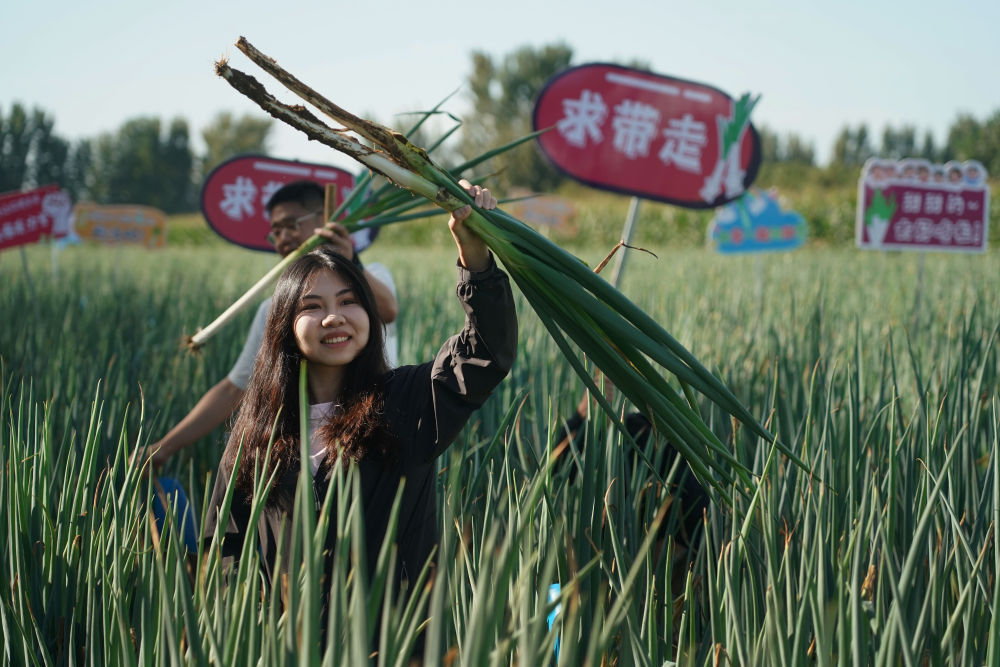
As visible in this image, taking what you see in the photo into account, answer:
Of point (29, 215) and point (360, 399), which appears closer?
point (360, 399)

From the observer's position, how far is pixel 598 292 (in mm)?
971

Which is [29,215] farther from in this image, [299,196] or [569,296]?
[569,296]

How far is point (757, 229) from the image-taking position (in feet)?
22.0

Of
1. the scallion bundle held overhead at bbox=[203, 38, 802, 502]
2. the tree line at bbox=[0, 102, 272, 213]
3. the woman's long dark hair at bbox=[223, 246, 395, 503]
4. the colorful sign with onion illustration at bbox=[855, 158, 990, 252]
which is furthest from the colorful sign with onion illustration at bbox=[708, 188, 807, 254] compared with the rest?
the tree line at bbox=[0, 102, 272, 213]

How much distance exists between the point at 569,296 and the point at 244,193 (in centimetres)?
265

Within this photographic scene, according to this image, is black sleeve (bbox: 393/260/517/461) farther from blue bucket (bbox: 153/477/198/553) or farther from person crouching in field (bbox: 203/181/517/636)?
blue bucket (bbox: 153/477/198/553)

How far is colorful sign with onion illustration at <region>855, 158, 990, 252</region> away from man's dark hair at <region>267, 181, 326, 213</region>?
338cm

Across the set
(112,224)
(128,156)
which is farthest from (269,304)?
(128,156)

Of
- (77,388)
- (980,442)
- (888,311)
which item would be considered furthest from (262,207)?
(888,311)

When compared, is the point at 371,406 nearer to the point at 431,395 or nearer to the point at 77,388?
the point at 431,395

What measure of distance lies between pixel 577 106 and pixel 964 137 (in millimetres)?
32514

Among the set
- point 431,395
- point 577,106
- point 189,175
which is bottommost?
point 431,395

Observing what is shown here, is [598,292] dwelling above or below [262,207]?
below

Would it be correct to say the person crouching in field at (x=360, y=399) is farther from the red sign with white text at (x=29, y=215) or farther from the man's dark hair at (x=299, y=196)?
the red sign with white text at (x=29, y=215)
